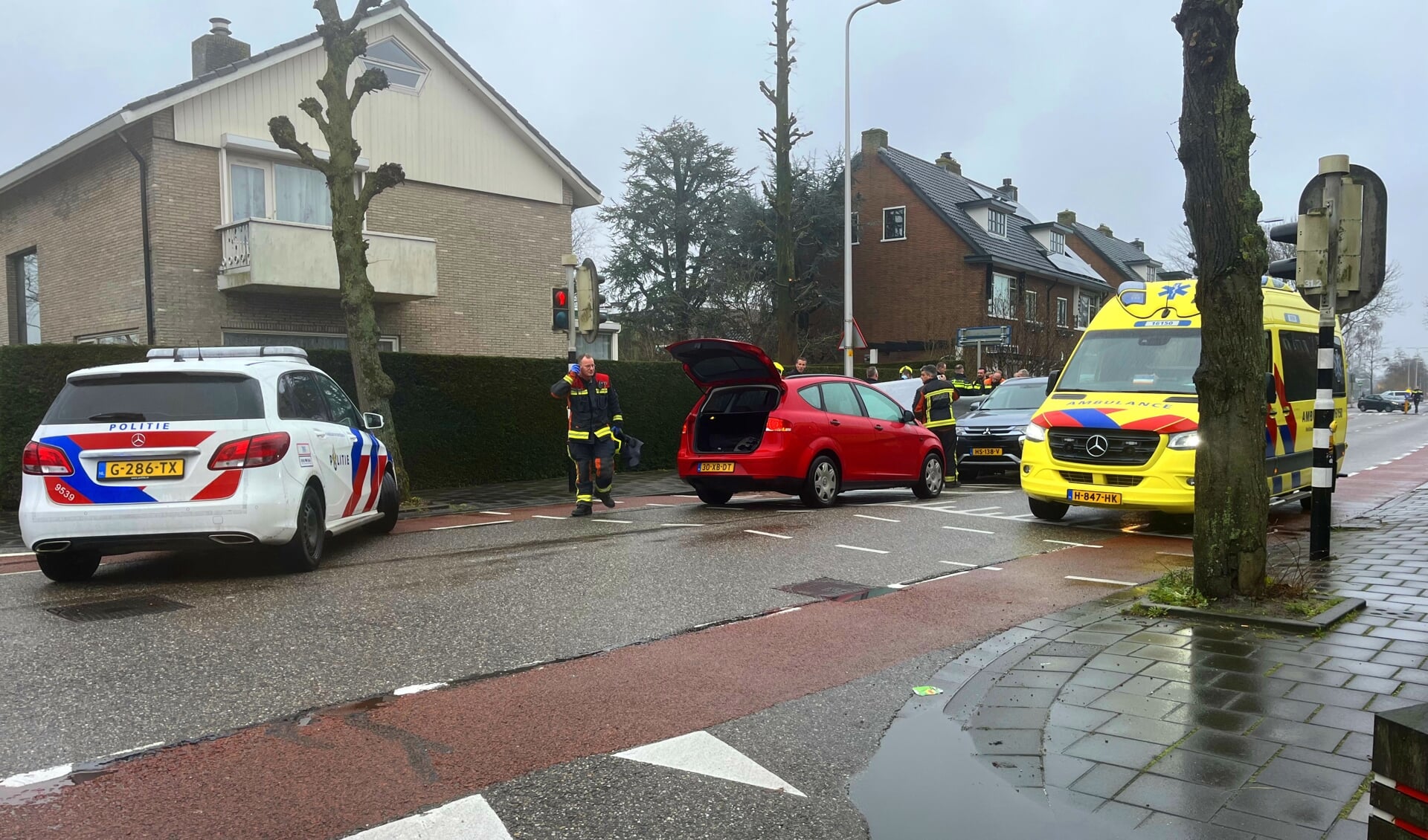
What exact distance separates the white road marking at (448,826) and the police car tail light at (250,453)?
4.65 meters

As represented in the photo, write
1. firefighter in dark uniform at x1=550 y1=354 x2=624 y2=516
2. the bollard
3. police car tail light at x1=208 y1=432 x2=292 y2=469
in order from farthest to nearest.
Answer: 1. firefighter in dark uniform at x1=550 y1=354 x2=624 y2=516
2. police car tail light at x1=208 y1=432 x2=292 y2=469
3. the bollard

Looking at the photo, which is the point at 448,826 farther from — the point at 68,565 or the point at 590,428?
the point at 590,428

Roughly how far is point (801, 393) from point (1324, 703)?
26.6 ft

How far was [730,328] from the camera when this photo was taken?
123ft

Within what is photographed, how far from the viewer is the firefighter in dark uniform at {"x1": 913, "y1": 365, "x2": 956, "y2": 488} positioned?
14633 millimetres

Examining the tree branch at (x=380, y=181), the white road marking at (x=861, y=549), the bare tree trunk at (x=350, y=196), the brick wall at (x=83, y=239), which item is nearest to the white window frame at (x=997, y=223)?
the brick wall at (x=83, y=239)

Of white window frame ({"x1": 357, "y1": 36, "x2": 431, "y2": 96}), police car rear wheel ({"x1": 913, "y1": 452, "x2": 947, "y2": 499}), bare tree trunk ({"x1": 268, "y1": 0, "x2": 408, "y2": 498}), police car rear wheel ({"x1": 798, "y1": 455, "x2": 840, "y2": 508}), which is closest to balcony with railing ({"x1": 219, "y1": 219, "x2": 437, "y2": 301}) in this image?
white window frame ({"x1": 357, "y1": 36, "x2": 431, "y2": 96})

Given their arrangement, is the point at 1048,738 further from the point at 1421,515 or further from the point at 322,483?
the point at 1421,515

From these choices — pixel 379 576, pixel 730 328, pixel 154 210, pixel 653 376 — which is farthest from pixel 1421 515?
pixel 730 328

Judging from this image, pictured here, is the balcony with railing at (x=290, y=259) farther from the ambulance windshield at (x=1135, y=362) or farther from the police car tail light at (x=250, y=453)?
the ambulance windshield at (x=1135, y=362)

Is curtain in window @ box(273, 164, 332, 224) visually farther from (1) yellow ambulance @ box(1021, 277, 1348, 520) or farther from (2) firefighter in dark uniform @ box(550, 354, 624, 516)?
(1) yellow ambulance @ box(1021, 277, 1348, 520)

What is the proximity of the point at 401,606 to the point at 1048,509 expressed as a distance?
23.2 feet

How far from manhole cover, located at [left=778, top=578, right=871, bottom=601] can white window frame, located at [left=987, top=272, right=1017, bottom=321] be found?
3196cm

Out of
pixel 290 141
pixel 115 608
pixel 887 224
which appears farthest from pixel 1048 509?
pixel 887 224
